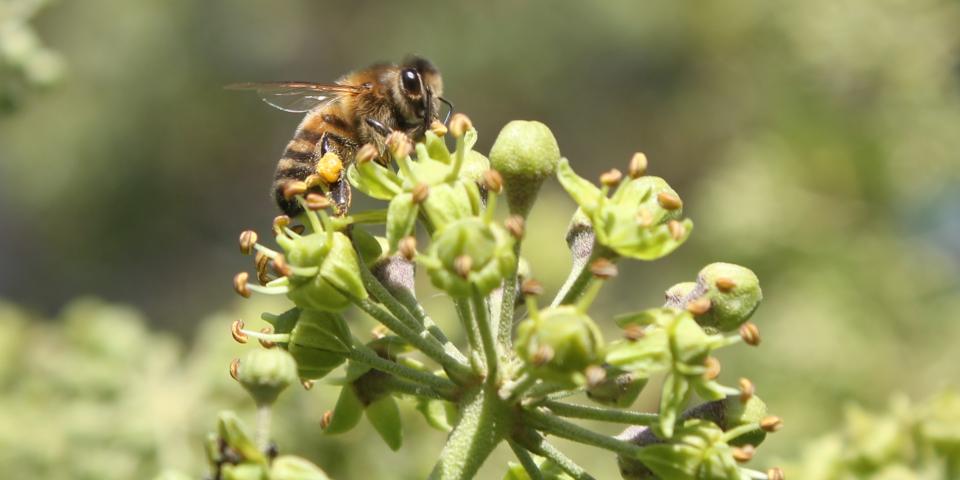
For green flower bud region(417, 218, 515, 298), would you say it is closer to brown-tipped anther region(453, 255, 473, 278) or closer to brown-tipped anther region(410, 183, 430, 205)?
brown-tipped anther region(453, 255, 473, 278)

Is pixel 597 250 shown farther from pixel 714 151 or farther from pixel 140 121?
pixel 140 121

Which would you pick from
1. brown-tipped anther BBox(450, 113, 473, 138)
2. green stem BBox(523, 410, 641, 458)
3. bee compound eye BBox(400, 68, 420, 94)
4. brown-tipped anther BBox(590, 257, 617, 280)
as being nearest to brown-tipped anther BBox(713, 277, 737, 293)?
brown-tipped anther BBox(590, 257, 617, 280)

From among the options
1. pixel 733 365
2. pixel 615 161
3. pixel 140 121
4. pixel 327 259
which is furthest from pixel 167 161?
pixel 327 259

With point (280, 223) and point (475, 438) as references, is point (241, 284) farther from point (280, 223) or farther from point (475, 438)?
point (475, 438)

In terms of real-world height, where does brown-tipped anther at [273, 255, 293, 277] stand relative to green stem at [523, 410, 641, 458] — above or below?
above

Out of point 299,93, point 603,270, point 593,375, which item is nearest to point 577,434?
point 593,375

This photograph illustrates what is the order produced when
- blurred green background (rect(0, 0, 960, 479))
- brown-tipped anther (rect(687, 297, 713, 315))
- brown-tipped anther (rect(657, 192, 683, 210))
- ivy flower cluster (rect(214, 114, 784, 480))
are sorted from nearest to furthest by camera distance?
ivy flower cluster (rect(214, 114, 784, 480))
brown-tipped anther (rect(687, 297, 713, 315))
brown-tipped anther (rect(657, 192, 683, 210))
blurred green background (rect(0, 0, 960, 479))
